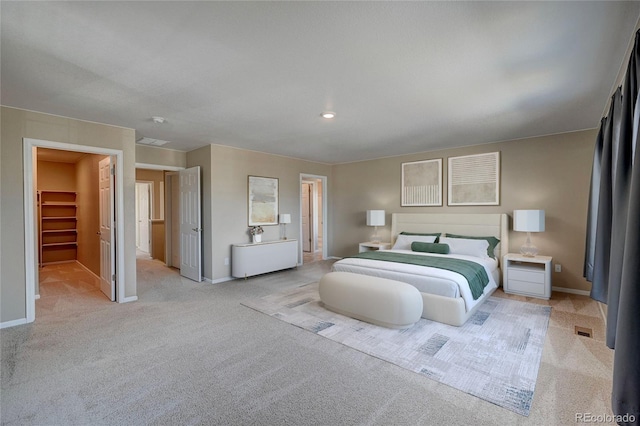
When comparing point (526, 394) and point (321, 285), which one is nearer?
point (526, 394)

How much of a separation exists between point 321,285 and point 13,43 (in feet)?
11.4

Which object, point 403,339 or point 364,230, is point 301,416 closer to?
point 403,339

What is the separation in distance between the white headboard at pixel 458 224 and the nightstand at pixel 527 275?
0.34 metres

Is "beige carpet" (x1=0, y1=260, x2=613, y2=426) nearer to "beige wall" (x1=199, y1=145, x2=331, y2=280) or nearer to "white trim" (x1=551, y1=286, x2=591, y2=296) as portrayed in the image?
"white trim" (x1=551, y1=286, x2=591, y2=296)

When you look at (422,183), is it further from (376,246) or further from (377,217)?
(376,246)

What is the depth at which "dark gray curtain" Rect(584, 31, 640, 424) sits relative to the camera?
1.13 m

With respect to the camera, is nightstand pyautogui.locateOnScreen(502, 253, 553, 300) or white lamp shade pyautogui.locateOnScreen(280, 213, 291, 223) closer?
nightstand pyautogui.locateOnScreen(502, 253, 553, 300)

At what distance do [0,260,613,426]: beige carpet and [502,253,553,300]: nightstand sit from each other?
0.64 m

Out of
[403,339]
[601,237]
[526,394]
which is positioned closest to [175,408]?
[403,339]

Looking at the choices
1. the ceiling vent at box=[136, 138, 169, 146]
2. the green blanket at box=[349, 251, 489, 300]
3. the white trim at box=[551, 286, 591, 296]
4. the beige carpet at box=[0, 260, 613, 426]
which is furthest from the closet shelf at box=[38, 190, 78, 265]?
the white trim at box=[551, 286, 591, 296]

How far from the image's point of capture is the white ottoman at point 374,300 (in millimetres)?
3020

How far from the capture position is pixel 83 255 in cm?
645

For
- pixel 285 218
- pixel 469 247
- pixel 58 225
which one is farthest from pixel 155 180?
pixel 469 247

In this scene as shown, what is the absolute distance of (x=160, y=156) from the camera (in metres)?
5.36
